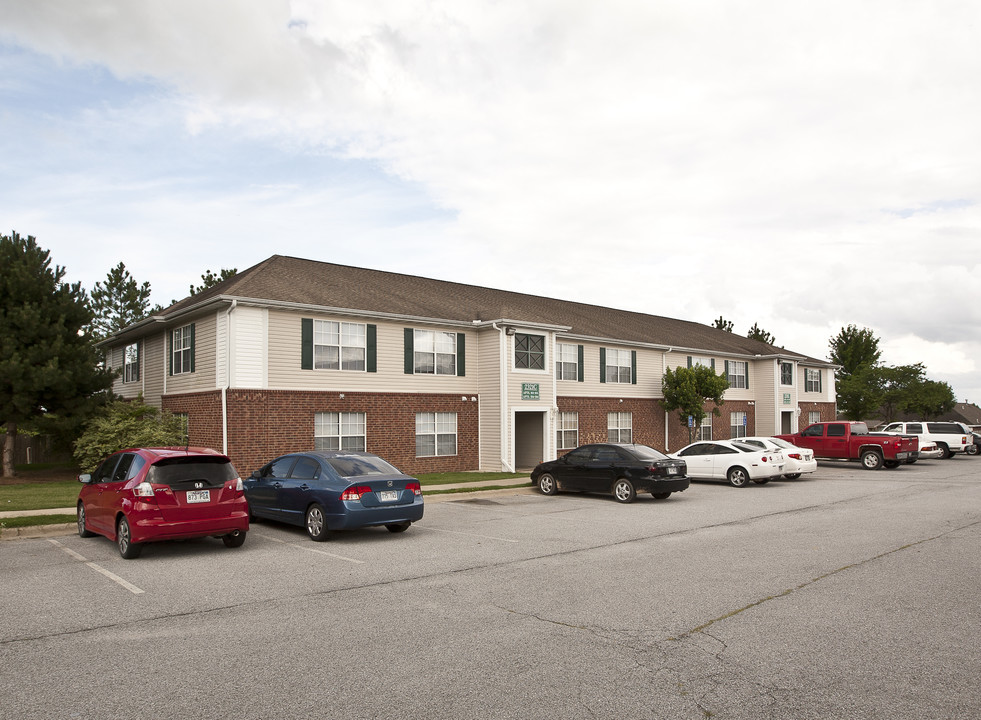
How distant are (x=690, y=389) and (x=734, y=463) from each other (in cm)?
1127

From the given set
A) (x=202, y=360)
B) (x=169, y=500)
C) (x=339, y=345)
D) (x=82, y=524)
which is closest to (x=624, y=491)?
(x=339, y=345)

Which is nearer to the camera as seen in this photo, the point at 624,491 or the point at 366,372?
the point at 624,491

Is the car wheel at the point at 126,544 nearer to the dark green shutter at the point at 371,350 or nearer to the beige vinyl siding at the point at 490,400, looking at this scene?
the dark green shutter at the point at 371,350

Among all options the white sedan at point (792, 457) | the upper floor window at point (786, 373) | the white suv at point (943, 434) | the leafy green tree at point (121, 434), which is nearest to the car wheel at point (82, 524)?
the leafy green tree at point (121, 434)

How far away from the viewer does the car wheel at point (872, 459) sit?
28.4 m

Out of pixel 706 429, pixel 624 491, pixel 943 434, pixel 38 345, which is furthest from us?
pixel 706 429

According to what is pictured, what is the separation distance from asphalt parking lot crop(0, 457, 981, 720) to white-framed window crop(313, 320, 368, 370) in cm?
1019

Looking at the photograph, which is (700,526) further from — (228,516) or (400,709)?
(400,709)

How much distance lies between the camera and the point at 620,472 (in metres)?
17.5

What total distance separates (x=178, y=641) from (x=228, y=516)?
4.48 m

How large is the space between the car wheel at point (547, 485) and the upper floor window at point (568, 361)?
973 cm

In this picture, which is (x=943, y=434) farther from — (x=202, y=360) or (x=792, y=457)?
(x=202, y=360)

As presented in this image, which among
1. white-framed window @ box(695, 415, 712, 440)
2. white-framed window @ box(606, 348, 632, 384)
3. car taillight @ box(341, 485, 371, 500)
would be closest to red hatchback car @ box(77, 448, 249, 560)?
car taillight @ box(341, 485, 371, 500)

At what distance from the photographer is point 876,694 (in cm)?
493
